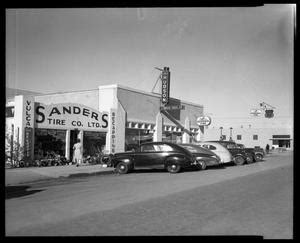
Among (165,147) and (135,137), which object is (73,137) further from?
(165,147)

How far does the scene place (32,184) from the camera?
37.1 ft

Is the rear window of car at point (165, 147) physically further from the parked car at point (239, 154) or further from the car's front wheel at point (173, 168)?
the parked car at point (239, 154)

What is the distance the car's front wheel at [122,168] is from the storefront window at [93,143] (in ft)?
18.4

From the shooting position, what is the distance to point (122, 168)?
1508 cm

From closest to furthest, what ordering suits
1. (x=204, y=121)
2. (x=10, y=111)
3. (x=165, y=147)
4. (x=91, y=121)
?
(x=165, y=147) → (x=10, y=111) → (x=91, y=121) → (x=204, y=121)

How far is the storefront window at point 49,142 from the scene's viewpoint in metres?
17.4

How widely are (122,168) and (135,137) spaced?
31.8ft

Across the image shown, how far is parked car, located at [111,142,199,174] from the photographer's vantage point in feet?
49.1

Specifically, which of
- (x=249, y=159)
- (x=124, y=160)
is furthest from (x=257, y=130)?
(x=124, y=160)

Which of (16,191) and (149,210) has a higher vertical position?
(149,210)

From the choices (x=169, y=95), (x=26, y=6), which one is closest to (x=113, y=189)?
(x=26, y=6)

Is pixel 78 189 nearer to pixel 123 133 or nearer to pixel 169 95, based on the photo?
pixel 123 133

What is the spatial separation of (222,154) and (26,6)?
51.5 ft

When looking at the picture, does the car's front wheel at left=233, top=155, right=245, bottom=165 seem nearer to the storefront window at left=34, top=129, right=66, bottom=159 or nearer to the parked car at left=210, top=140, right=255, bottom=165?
the parked car at left=210, top=140, right=255, bottom=165
